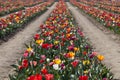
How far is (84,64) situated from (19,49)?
661 centimetres

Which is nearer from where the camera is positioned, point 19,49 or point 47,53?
point 47,53

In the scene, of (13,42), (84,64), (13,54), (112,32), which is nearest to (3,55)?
(13,54)

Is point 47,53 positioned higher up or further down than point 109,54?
higher up

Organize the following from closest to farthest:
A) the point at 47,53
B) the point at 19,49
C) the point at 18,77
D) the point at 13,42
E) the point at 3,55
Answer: the point at 18,77 < the point at 47,53 < the point at 3,55 < the point at 19,49 < the point at 13,42

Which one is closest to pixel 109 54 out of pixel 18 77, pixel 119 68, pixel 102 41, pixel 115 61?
pixel 115 61

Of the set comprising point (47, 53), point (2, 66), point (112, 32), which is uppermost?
point (47, 53)

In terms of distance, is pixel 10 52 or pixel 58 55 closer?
pixel 58 55

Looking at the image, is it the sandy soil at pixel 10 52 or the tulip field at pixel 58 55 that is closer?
the tulip field at pixel 58 55

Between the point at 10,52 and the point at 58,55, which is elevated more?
the point at 58,55

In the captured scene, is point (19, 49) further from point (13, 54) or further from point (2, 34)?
point (2, 34)

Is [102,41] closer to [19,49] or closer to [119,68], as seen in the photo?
[19,49]

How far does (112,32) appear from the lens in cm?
1847

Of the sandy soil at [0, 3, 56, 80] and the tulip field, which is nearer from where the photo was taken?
the tulip field

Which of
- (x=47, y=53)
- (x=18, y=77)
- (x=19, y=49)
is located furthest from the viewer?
(x=19, y=49)
